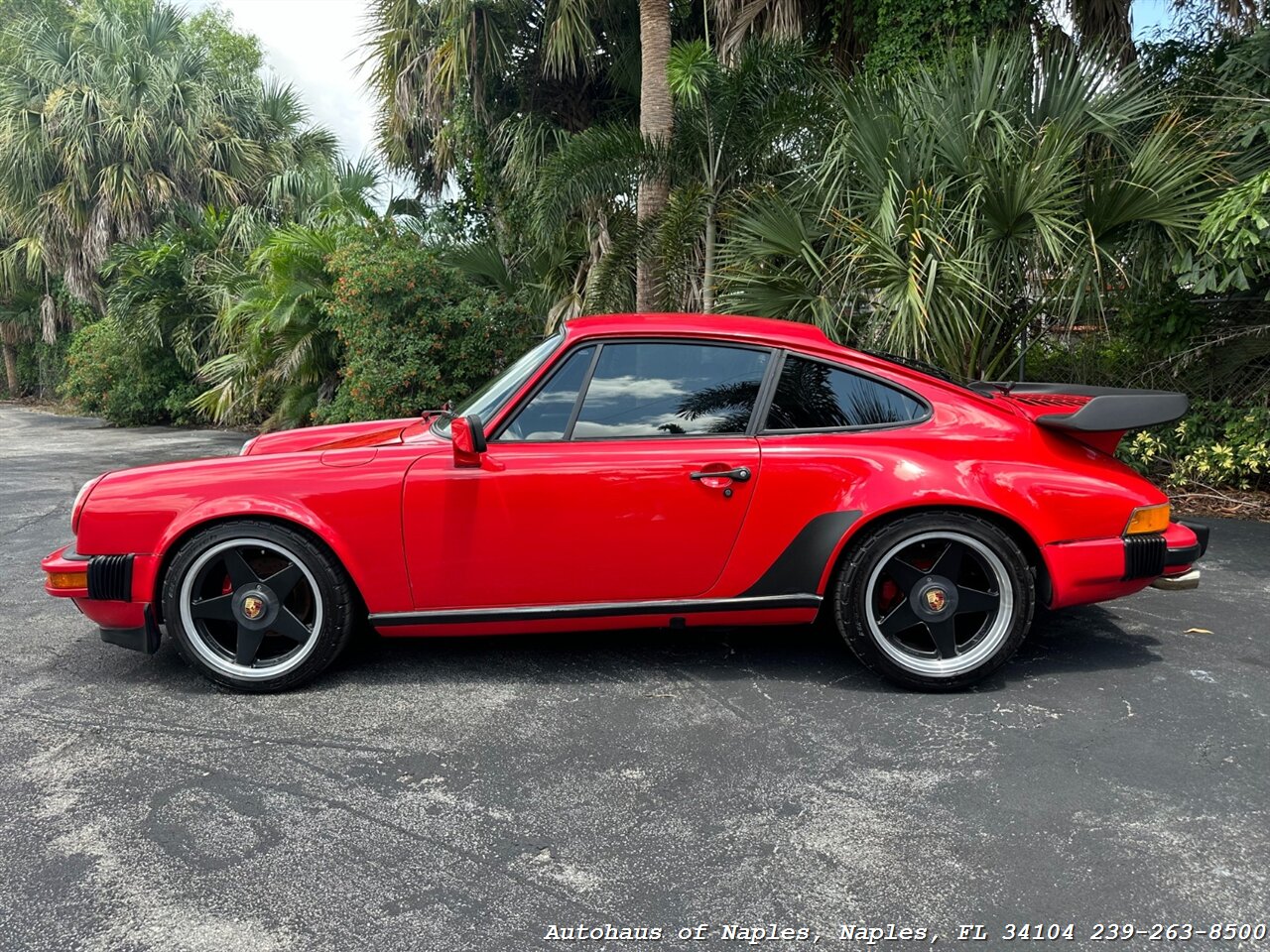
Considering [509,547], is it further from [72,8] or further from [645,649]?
[72,8]

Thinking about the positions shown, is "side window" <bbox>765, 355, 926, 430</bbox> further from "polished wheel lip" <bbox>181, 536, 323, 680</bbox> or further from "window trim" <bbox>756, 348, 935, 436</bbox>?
"polished wheel lip" <bbox>181, 536, 323, 680</bbox>

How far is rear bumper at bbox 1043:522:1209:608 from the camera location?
3520 millimetres

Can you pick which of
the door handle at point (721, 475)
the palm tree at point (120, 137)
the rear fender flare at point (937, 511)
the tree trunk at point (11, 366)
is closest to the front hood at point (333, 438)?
the door handle at point (721, 475)

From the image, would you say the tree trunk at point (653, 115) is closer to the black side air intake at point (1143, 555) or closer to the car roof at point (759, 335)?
the car roof at point (759, 335)

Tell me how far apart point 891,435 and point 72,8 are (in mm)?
39276

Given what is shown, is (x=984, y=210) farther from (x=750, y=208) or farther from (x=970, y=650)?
(x=970, y=650)

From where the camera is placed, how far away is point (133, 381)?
60.4ft

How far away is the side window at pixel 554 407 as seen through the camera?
11.8 feet

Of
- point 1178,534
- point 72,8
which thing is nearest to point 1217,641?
point 1178,534

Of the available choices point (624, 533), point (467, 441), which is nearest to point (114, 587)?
point (467, 441)

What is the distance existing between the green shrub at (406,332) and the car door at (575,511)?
7.30 metres

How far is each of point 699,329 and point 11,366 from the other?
33394 mm

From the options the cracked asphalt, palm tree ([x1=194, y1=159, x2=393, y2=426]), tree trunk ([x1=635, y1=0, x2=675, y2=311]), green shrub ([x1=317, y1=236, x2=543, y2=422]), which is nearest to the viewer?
the cracked asphalt

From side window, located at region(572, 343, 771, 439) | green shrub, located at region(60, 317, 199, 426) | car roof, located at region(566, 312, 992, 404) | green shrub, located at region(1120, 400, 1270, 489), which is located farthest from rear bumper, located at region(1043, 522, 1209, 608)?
green shrub, located at region(60, 317, 199, 426)
